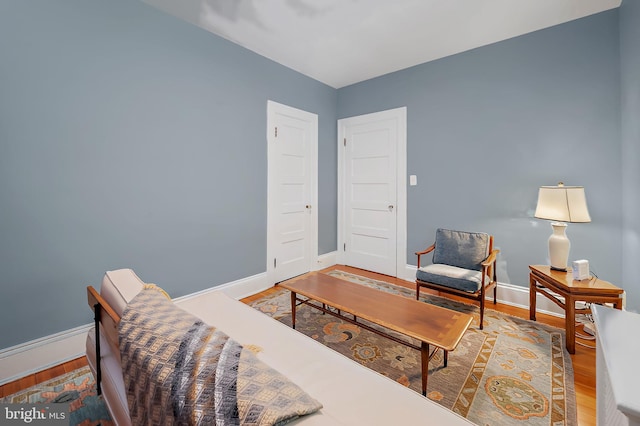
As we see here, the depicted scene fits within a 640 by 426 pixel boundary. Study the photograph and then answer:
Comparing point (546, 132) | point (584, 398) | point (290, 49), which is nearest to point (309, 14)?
point (290, 49)

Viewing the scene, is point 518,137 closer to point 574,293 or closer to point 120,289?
point 574,293

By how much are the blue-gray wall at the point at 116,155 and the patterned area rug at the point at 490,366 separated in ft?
3.99

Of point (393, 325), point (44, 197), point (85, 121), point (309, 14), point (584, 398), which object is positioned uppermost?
point (309, 14)

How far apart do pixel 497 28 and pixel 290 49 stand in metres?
2.15

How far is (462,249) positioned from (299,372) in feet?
7.73

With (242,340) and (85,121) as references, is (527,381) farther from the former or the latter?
(85,121)

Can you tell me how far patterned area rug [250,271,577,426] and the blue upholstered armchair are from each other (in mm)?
342

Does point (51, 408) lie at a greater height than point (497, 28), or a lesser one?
lesser

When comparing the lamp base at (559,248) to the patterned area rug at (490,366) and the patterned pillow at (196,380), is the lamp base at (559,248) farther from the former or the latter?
the patterned pillow at (196,380)

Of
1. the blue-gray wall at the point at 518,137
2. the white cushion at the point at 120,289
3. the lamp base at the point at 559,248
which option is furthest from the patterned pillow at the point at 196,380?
the blue-gray wall at the point at 518,137

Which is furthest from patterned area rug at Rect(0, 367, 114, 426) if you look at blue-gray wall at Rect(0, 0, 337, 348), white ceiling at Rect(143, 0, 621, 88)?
white ceiling at Rect(143, 0, 621, 88)

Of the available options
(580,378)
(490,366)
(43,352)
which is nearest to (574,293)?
(580,378)

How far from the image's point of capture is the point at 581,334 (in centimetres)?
235

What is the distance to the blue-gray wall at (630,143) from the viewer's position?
205cm
